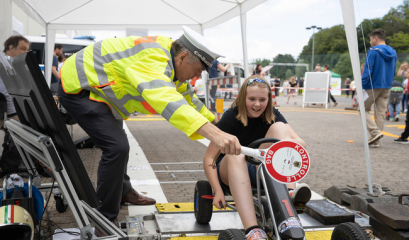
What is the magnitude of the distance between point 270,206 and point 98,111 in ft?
4.59

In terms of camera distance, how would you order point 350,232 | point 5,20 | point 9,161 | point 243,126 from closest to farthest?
1. point 350,232
2. point 243,126
3. point 9,161
4. point 5,20

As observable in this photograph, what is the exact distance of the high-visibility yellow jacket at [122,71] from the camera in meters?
2.15

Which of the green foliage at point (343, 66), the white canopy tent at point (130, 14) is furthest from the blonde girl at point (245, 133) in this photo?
the green foliage at point (343, 66)

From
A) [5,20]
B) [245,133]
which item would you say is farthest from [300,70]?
[245,133]

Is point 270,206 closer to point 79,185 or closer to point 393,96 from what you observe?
point 79,185

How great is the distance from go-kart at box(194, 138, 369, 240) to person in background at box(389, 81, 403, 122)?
11.0 metres

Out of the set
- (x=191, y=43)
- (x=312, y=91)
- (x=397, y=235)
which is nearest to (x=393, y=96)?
(x=312, y=91)

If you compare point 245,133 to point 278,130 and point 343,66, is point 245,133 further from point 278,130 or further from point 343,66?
point 343,66

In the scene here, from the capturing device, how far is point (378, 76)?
6867 millimetres

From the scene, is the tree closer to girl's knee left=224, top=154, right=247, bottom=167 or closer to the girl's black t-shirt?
the girl's black t-shirt

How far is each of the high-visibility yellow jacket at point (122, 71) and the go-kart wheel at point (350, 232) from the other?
1.19m

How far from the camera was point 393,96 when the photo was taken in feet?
38.9

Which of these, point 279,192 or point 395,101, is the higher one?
point 395,101

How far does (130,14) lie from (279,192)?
→ 6.66 m
